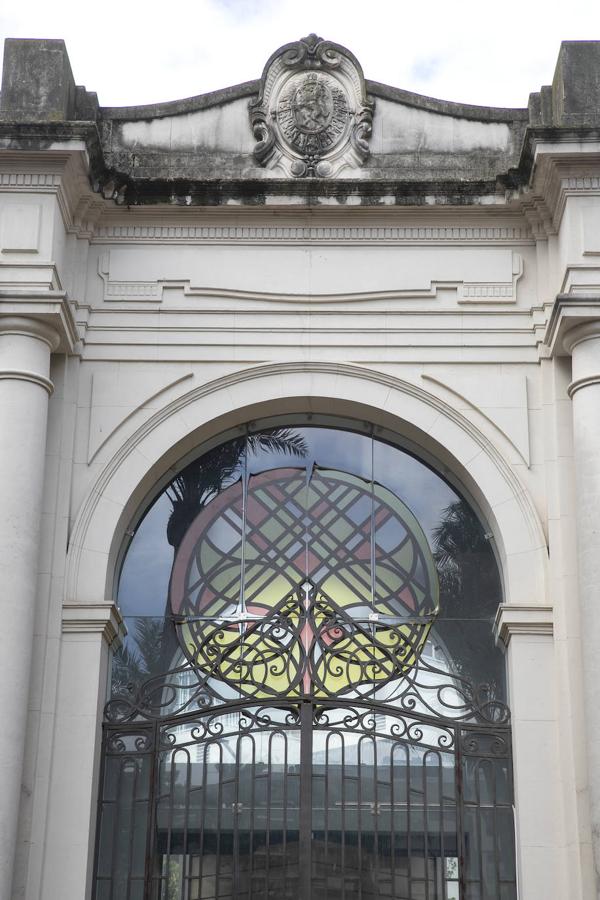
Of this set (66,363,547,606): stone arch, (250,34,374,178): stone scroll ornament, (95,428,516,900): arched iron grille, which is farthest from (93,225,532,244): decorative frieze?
(95,428,516,900): arched iron grille

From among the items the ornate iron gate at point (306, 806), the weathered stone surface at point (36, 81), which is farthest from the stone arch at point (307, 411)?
the weathered stone surface at point (36, 81)

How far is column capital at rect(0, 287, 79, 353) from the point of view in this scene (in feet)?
38.2

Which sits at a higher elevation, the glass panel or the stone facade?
the stone facade

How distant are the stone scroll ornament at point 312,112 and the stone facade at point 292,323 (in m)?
0.02

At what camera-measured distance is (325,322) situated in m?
12.5

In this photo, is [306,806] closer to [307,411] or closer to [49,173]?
[307,411]

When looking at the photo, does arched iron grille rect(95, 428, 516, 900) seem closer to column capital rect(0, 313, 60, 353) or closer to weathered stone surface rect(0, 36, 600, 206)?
column capital rect(0, 313, 60, 353)

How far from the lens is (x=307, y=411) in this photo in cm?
1266

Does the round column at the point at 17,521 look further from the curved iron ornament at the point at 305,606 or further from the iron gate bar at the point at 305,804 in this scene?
the iron gate bar at the point at 305,804

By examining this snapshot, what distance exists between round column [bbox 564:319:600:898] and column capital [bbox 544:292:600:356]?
1 cm

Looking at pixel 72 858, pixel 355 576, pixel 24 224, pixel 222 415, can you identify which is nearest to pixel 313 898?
pixel 72 858

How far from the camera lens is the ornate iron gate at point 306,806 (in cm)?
1116

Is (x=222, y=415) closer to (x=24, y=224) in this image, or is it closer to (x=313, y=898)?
(x=24, y=224)

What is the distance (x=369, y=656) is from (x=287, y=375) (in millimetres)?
2504
